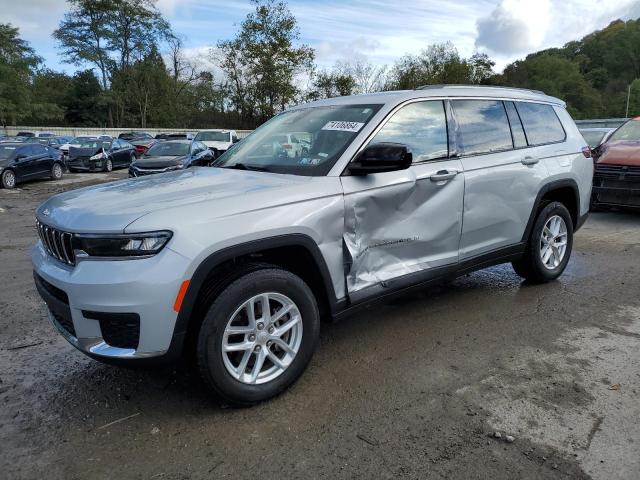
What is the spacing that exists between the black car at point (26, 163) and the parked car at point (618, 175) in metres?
16.6

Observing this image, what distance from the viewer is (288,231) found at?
2.97 metres

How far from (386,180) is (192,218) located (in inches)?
55.2

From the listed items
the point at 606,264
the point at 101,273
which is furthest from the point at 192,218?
the point at 606,264

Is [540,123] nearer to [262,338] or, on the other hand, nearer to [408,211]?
[408,211]

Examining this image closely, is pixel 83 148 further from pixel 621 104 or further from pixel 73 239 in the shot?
pixel 621 104

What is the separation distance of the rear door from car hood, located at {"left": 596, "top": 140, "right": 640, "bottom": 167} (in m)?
Answer: 4.77

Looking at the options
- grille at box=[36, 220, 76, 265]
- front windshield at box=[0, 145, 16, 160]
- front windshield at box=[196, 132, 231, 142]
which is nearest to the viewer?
grille at box=[36, 220, 76, 265]

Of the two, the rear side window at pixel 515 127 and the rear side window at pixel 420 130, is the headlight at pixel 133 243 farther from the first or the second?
the rear side window at pixel 515 127

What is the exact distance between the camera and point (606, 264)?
6105mm

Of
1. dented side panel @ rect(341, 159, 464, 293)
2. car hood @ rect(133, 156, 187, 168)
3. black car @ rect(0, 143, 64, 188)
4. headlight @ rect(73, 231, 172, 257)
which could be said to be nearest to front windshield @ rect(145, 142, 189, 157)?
car hood @ rect(133, 156, 187, 168)

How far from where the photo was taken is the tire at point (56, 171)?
18.9 meters

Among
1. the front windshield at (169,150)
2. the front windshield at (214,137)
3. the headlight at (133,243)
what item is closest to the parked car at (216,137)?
the front windshield at (214,137)

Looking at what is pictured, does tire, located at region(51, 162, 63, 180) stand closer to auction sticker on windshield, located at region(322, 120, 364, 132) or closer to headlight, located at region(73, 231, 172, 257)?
auction sticker on windshield, located at region(322, 120, 364, 132)

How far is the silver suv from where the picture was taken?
261 centimetres
